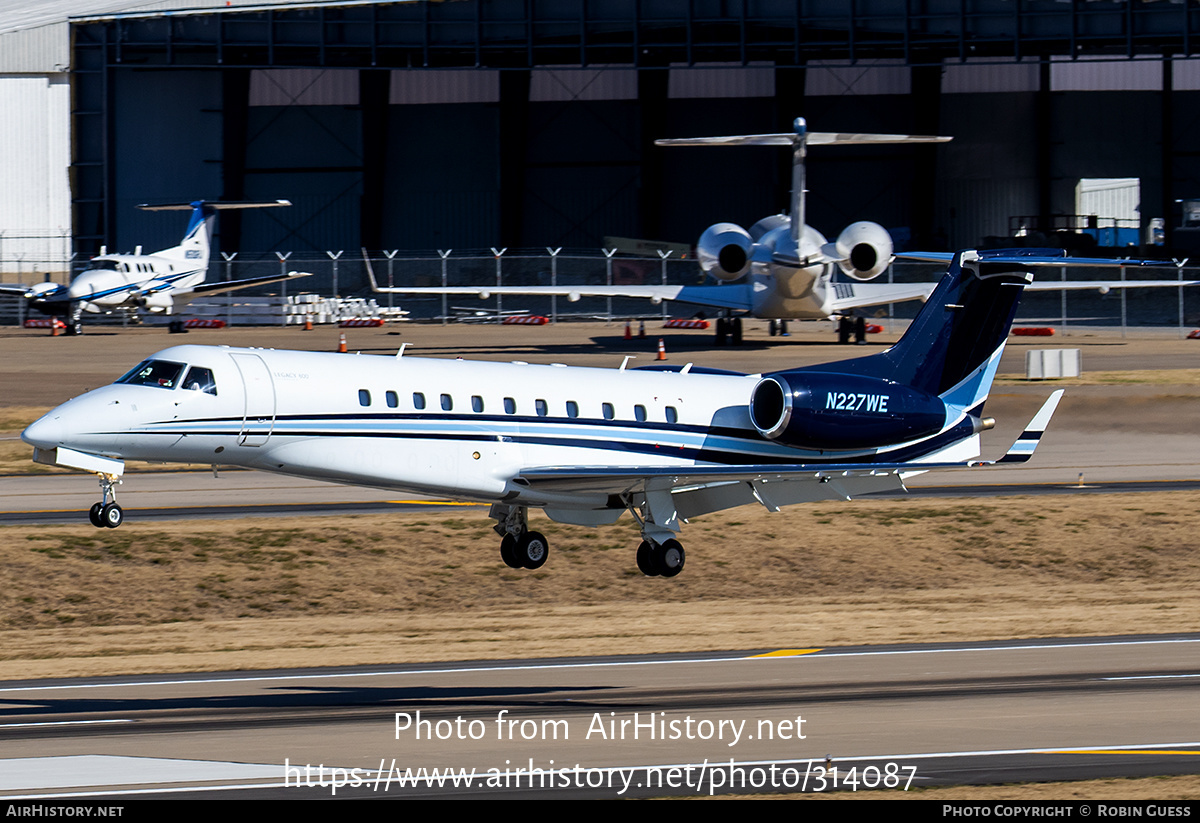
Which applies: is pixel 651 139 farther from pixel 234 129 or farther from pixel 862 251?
pixel 862 251

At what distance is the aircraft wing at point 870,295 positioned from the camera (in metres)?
60.5

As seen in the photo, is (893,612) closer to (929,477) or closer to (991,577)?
(991,577)

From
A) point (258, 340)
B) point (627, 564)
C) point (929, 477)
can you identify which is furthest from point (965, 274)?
point (258, 340)

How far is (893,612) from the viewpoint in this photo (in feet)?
101

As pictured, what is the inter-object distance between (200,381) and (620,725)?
8.47 meters

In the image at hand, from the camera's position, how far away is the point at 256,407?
23.6m

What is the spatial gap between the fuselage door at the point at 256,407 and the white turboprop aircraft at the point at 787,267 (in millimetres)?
32075

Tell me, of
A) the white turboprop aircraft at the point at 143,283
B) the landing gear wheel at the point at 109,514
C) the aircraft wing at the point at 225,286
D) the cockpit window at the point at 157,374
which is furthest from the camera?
the aircraft wing at the point at 225,286

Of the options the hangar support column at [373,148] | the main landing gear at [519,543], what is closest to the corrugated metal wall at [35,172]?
the hangar support column at [373,148]

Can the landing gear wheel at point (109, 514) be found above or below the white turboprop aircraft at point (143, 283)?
below

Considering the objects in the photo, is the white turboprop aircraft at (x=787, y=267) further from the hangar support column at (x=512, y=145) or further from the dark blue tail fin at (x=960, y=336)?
the dark blue tail fin at (x=960, y=336)

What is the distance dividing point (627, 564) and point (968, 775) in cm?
1746

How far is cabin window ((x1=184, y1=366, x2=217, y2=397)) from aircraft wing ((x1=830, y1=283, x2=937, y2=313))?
39884mm

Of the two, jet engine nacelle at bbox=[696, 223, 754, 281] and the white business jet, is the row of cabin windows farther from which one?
jet engine nacelle at bbox=[696, 223, 754, 281]
